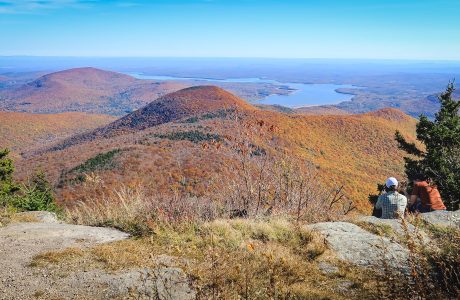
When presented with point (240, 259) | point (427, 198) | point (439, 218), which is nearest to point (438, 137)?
point (427, 198)

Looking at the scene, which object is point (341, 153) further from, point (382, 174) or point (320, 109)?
point (320, 109)

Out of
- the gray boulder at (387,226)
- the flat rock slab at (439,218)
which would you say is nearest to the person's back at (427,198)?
the flat rock slab at (439,218)

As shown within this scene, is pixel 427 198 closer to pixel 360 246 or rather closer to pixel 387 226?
pixel 387 226

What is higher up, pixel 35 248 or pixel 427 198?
pixel 35 248

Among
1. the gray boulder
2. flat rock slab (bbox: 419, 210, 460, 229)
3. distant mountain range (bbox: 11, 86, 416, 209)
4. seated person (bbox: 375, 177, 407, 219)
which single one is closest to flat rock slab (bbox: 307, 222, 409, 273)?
the gray boulder

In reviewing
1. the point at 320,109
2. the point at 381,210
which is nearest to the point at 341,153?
the point at 381,210

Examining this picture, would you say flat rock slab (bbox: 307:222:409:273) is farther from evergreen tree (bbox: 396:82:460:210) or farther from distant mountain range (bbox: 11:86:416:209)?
evergreen tree (bbox: 396:82:460:210)

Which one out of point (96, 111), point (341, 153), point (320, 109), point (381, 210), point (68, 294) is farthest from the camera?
point (96, 111)

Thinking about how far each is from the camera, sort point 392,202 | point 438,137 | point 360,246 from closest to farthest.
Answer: point 360,246, point 392,202, point 438,137
